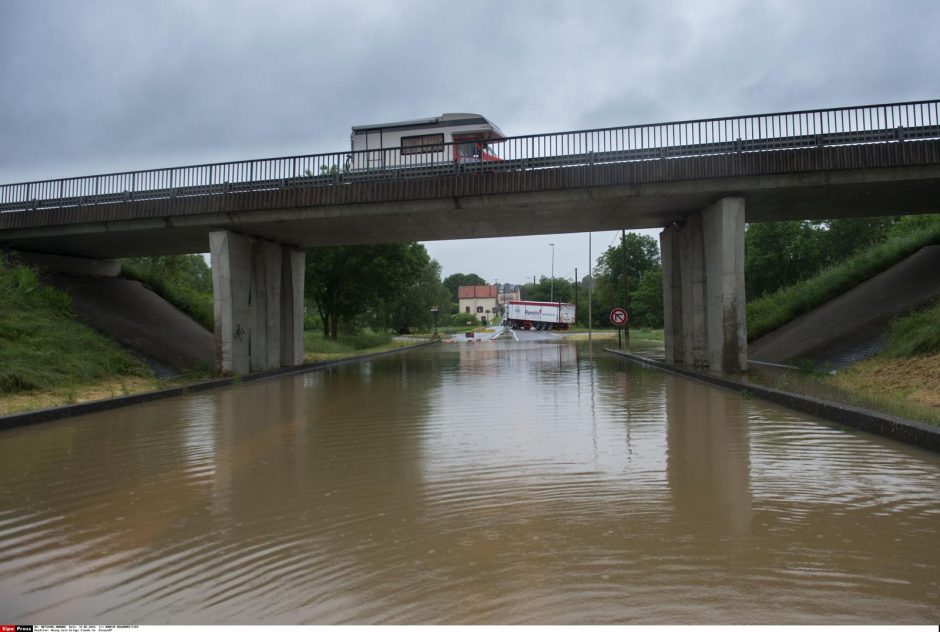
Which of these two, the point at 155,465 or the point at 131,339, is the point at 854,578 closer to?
the point at 155,465

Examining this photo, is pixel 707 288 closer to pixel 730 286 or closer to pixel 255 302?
pixel 730 286

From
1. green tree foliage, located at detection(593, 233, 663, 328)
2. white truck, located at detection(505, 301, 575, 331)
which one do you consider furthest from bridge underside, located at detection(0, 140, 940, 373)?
white truck, located at detection(505, 301, 575, 331)

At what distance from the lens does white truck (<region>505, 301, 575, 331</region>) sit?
87000mm

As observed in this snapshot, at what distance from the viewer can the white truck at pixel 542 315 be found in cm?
8700

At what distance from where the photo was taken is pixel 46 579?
13.4ft

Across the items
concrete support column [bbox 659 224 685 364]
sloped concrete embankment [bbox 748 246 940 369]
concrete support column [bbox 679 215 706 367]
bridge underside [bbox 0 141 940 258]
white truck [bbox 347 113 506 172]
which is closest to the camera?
bridge underside [bbox 0 141 940 258]

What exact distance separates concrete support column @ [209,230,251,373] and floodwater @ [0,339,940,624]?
10377 millimetres

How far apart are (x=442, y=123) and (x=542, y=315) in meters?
63.6

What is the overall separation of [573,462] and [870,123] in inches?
568

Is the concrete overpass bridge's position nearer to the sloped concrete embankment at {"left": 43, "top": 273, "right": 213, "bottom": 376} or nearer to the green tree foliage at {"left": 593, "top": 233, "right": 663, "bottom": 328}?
the sloped concrete embankment at {"left": 43, "top": 273, "right": 213, "bottom": 376}

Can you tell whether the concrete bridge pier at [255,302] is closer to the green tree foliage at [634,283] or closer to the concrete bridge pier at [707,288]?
the concrete bridge pier at [707,288]

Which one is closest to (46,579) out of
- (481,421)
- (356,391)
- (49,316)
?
(481,421)

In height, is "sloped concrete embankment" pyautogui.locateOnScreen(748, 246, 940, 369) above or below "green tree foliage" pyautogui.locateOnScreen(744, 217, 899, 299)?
below

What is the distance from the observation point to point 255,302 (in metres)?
23.0
